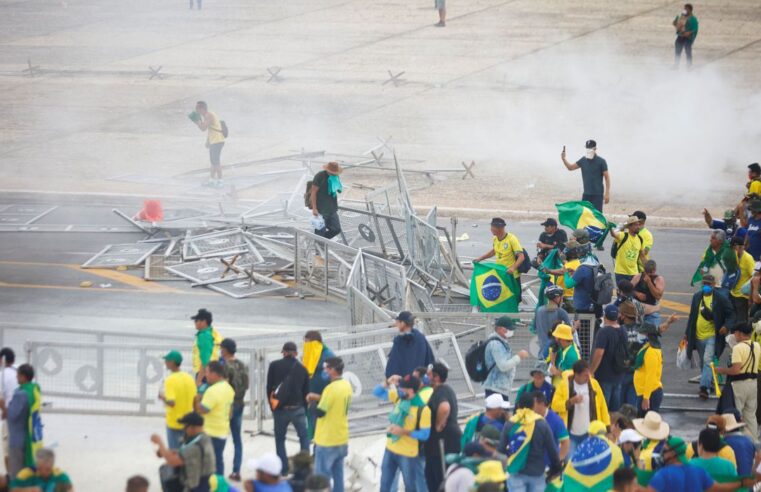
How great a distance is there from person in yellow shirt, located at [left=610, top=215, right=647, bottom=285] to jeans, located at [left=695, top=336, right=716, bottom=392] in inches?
65.2

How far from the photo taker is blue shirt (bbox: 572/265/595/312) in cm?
1455

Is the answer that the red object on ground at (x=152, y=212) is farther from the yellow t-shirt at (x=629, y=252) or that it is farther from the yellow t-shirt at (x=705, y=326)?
the yellow t-shirt at (x=705, y=326)

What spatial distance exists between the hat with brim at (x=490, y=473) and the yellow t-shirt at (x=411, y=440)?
5.25 feet

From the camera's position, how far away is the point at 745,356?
12.7 meters

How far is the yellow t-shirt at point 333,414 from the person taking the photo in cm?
1081

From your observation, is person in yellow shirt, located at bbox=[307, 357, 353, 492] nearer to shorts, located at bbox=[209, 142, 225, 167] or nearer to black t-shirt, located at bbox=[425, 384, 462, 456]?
black t-shirt, located at bbox=[425, 384, 462, 456]

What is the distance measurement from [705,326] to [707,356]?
0.34m

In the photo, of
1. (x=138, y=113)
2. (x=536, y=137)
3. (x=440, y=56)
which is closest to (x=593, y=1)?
(x=440, y=56)

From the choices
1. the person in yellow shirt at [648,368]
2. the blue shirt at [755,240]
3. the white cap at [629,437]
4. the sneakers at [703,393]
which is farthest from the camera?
the blue shirt at [755,240]

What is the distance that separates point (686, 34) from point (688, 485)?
25734 mm

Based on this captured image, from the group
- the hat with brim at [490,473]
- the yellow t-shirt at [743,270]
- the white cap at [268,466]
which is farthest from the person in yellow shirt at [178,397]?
the yellow t-shirt at [743,270]

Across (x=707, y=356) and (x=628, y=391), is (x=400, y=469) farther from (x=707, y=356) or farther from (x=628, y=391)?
Result: (x=707, y=356)

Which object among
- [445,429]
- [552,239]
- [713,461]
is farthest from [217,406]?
[552,239]

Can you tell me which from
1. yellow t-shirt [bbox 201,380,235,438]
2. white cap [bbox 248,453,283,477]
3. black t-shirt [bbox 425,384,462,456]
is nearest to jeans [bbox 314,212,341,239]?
yellow t-shirt [bbox 201,380,235,438]
